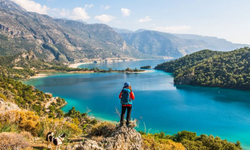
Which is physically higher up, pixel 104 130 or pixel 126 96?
pixel 126 96

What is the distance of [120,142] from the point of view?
718 centimetres

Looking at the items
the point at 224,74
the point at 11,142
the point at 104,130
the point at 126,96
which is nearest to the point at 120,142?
the point at 126,96

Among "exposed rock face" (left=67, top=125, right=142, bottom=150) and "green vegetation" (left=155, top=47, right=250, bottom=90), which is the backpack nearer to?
"exposed rock face" (left=67, top=125, right=142, bottom=150)

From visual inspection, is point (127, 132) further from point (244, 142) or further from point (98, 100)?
point (98, 100)

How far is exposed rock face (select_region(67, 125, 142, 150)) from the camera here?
6.43m

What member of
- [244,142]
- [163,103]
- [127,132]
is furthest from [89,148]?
[163,103]

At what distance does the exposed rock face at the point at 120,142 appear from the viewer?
6.43 meters

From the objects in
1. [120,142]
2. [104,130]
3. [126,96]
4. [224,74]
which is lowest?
[224,74]

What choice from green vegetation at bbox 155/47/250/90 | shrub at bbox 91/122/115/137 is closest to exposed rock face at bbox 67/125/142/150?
shrub at bbox 91/122/115/137

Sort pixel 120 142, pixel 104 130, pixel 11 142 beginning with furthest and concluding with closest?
pixel 104 130 → pixel 120 142 → pixel 11 142

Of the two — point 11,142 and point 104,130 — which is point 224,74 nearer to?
point 104,130

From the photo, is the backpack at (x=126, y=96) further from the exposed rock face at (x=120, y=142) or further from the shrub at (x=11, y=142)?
the shrub at (x=11, y=142)

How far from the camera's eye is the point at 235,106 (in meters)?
47.5

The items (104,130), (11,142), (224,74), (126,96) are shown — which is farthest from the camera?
(224,74)
